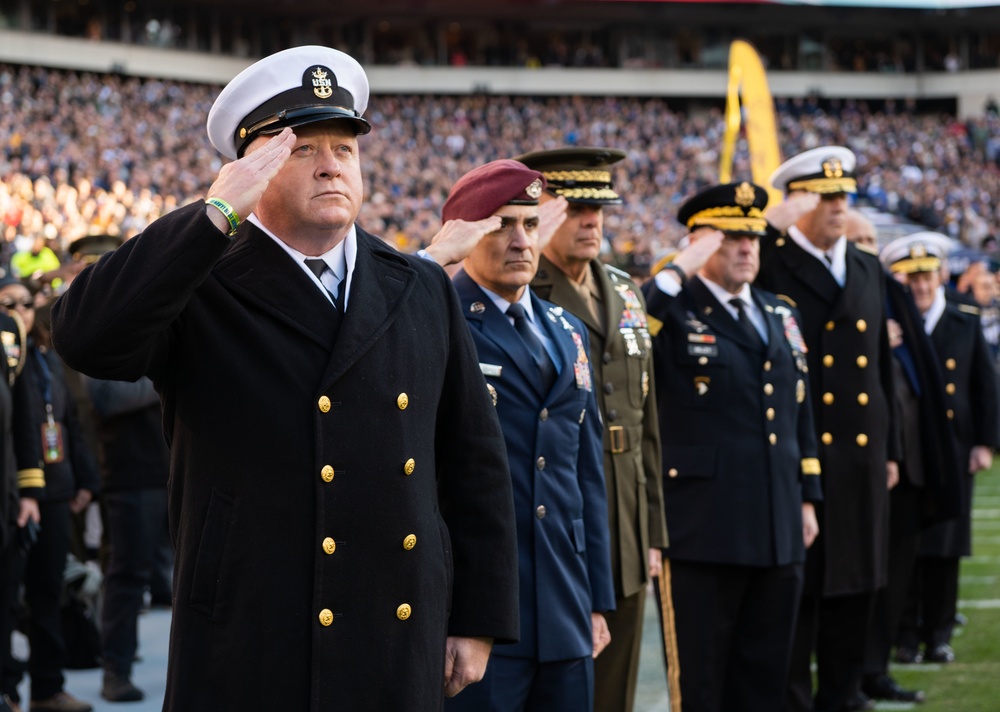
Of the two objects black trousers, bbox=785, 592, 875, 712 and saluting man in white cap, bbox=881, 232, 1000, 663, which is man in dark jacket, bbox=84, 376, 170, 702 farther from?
saluting man in white cap, bbox=881, 232, 1000, 663

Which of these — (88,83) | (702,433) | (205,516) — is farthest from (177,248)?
(88,83)

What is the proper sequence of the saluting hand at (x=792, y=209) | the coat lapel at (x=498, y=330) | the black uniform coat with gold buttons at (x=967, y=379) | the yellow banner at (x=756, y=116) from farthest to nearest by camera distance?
the yellow banner at (x=756, y=116)
the black uniform coat with gold buttons at (x=967, y=379)
the saluting hand at (x=792, y=209)
the coat lapel at (x=498, y=330)

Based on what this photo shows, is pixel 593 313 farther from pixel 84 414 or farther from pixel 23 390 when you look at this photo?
pixel 84 414

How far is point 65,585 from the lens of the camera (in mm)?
7395

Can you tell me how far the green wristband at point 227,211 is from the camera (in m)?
2.65

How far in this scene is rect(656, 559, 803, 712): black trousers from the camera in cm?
539

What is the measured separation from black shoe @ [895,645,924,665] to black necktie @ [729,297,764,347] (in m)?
3.04

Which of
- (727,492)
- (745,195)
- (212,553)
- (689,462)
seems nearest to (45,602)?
(689,462)

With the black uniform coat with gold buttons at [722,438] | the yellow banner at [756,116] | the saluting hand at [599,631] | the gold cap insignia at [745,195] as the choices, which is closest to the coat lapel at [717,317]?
the black uniform coat with gold buttons at [722,438]

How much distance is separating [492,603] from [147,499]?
462 centimetres

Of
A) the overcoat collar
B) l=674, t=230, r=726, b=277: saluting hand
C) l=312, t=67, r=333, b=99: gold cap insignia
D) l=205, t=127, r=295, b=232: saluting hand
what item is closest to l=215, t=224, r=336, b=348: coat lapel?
the overcoat collar

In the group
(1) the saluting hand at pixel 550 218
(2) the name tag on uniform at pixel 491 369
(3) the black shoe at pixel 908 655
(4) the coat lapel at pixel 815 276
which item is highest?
(1) the saluting hand at pixel 550 218

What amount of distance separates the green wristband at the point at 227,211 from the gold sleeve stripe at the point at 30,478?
13.5 feet

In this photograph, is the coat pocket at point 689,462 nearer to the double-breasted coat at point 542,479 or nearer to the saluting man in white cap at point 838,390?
the saluting man in white cap at point 838,390
